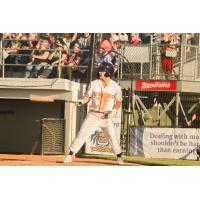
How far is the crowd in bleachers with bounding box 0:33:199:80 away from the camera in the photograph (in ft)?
73.9

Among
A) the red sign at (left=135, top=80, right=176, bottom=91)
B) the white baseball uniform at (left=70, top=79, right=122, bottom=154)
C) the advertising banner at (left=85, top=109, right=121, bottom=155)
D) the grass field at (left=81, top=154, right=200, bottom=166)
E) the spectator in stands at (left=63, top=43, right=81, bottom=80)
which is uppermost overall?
the spectator in stands at (left=63, top=43, right=81, bottom=80)

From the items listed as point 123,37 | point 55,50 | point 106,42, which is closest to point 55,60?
point 55,50

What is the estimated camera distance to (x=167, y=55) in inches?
915

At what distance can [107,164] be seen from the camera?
19938mm

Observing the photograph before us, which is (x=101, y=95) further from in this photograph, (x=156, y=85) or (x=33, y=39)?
(x=33, y=39)

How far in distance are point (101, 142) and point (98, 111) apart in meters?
1.77

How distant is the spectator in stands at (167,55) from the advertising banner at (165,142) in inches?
72.5

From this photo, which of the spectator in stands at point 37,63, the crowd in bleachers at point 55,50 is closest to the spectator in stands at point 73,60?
the crowd in bleachers at point 55,50

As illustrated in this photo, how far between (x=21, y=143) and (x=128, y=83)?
14.3 feet

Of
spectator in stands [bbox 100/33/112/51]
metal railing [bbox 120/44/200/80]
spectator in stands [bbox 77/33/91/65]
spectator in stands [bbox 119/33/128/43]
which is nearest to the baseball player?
spectator in stands [bbox 100/33/112/51]

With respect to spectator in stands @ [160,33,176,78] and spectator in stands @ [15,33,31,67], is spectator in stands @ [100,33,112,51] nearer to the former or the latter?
spectator in stands @ [160,33,176,78]

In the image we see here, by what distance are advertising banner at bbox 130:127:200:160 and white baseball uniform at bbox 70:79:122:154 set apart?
1916 millimetres

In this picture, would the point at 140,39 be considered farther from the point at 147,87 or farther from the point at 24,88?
the point at 24,88

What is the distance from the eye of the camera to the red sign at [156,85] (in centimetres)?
2291
